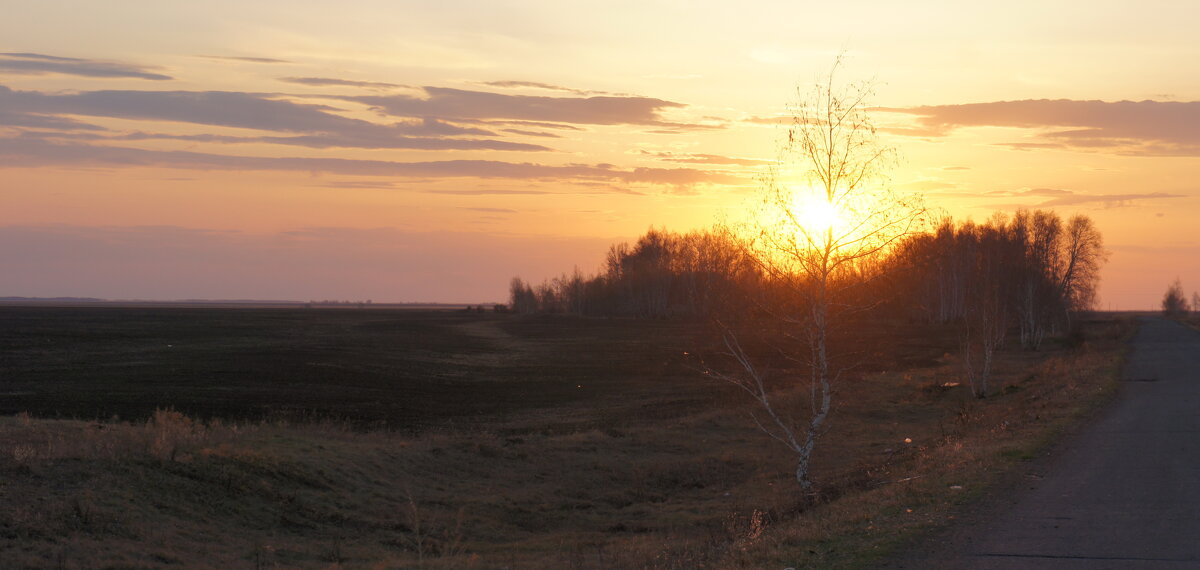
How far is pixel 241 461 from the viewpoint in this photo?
56.7 feet

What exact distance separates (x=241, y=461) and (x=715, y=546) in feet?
34.1

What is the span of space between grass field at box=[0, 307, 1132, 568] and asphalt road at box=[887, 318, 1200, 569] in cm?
69

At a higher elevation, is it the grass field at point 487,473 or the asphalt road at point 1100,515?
the asphalt road at point 1100,515

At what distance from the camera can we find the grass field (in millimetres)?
12555

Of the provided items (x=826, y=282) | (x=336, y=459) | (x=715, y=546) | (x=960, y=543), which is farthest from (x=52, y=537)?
(x=826, y=282)

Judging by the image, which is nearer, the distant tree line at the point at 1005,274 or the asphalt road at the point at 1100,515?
the asphalt road at the point at 1100,515

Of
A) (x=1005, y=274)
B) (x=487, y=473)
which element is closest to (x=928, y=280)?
(x=1005, y=274)

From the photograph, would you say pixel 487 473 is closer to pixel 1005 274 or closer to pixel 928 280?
pixel 1005 274

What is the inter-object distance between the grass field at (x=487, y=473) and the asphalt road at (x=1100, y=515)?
691mm

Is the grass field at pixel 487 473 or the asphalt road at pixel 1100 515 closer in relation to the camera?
the asphalt road at pixel 1100 515

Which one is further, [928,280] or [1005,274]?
[928,280]

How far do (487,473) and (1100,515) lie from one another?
1401cm

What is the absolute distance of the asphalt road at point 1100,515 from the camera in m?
8.38

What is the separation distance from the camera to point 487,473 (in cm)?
2116
